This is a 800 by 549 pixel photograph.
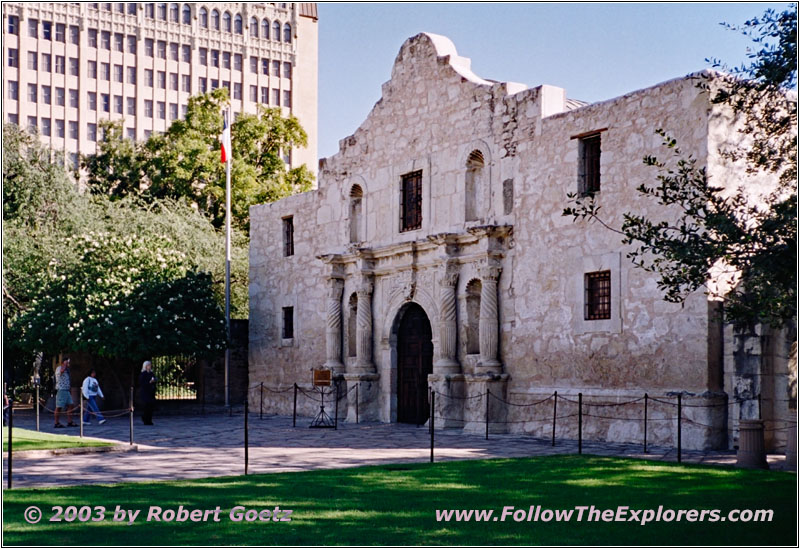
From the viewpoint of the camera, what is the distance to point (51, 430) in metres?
21.8

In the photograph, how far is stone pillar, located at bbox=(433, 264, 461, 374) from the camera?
21.1 metres

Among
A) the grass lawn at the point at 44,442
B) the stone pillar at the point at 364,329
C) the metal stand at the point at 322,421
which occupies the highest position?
the stone pillar at the point at 364,329

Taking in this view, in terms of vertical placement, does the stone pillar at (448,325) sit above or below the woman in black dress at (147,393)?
above

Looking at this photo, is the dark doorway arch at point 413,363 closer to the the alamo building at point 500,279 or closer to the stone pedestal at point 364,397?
the the alamo building at point 500,279

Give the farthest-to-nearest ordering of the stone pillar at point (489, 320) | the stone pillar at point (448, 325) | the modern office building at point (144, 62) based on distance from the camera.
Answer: the modern office building at point (144, 62), the stone pillar at point (448, 325), the stone pillar at point (489, 320)

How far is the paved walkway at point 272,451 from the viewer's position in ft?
44.8

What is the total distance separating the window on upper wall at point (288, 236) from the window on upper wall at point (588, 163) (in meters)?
10.5

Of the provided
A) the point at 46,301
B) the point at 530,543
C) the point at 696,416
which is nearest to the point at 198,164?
the point at 46,301

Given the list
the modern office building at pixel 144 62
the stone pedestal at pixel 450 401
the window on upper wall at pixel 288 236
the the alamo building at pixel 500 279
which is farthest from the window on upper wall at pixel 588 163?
the modern office building at pixel 144 62

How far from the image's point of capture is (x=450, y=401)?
2088 centimetres

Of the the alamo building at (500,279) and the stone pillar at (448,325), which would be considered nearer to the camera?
the the alamo building at (500,279)

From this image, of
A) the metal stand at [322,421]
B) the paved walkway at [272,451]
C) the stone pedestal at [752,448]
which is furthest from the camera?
the metal stand at [322,421]

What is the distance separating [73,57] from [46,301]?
5045cm

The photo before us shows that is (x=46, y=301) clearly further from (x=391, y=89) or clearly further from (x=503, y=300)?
(x=503, y=300)
